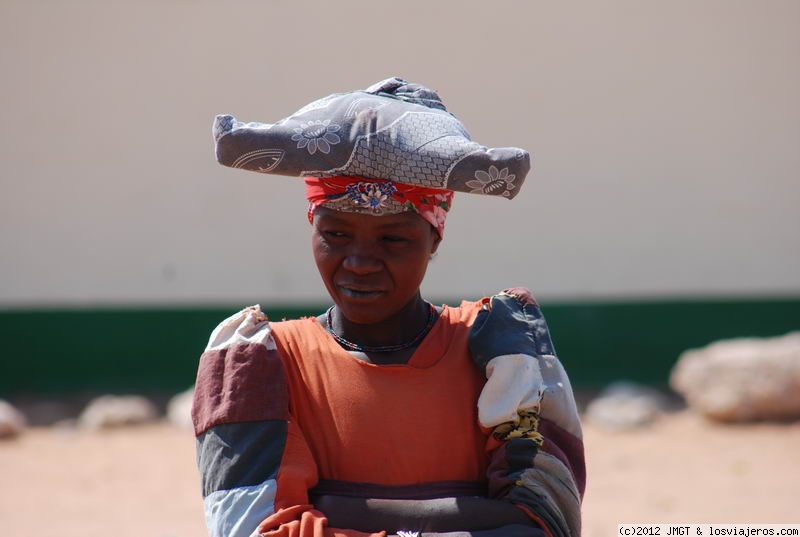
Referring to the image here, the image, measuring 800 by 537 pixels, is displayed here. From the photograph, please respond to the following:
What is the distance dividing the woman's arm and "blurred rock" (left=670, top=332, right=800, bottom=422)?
19.3 feet

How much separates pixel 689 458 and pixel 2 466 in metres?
4.40

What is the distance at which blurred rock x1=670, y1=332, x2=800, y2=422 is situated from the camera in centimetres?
759

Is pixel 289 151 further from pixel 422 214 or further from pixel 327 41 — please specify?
pixel 327 41

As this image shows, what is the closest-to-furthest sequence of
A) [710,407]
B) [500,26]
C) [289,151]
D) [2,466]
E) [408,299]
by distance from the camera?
[289,151] → [408,299] → [2,466] → [710,407] → [500,26]

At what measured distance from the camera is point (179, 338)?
864 centimetres

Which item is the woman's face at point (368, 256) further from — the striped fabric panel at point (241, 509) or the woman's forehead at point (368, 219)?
the striped fabric panel at point (241, 509)

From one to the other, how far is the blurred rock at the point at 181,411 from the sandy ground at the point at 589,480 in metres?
0.09

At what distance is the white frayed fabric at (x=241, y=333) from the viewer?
224cm

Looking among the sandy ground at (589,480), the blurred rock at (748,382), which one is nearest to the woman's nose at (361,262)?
the sandy ground at (589,480)

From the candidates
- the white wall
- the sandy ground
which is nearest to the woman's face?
the sandy ground

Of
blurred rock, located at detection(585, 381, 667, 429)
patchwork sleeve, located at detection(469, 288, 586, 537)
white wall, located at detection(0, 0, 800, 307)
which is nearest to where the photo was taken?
patchwork sleeve, located at detection(469, 288, 586, 537)

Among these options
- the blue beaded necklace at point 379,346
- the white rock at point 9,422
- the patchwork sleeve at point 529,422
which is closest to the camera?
the patchwork sleeve at point 529,422

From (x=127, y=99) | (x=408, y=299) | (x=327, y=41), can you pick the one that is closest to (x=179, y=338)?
(x=127, y=99)

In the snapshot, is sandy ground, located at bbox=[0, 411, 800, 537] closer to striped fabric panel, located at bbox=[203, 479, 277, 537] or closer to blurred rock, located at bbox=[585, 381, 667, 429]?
blurred rock, located at bbox=[585, 381, 667, 429]
